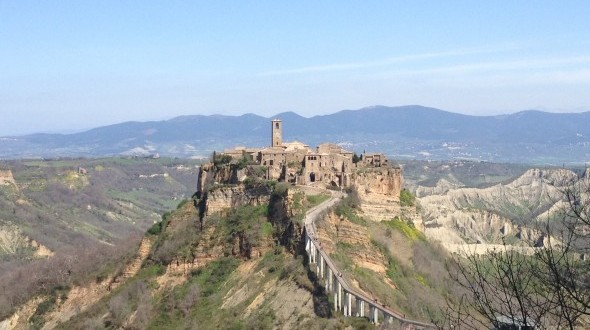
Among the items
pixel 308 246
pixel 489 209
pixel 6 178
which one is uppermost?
pixel 308 246

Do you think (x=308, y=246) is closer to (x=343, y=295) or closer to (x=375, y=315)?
(x=343, y=295)

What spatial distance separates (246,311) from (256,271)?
3.90 metres

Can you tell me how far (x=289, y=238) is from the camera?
4450cm

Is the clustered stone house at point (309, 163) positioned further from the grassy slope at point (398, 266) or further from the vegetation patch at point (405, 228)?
the grassy slope at point (398, 266)

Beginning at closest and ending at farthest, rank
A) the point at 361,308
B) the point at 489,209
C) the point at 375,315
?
the point at 375,315
the point at 361,308
the point at 489,209

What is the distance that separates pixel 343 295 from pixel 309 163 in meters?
16.3

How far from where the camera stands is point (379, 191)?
5291cm

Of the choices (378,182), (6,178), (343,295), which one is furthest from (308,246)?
(6,178)

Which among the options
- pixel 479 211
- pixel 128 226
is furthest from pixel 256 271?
pixel 128 226

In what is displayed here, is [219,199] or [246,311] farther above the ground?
[219,199]

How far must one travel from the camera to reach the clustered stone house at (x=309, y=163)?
166 ft

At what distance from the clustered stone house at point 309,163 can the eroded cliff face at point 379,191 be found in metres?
0.98

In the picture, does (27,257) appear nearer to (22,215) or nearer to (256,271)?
(22,215)

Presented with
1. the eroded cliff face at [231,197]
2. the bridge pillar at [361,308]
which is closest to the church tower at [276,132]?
the eroded cliff face at [231,197]
